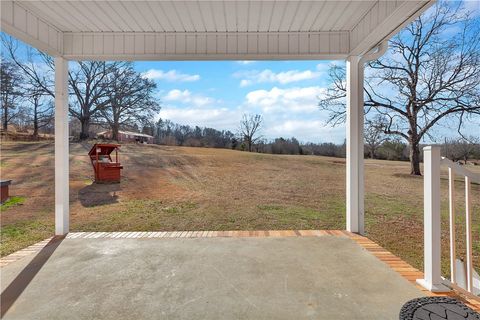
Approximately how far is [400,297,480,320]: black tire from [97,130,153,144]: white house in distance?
18.8 ft

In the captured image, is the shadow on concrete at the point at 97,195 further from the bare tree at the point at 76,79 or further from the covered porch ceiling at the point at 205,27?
the covered porch ceiling at the point at 205,27

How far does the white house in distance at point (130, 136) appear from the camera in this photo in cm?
629

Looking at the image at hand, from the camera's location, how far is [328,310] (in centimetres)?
207

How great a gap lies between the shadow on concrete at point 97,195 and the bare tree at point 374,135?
5.87 m

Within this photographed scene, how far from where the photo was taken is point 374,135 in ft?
24.0

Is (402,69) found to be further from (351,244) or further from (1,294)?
(1,294)

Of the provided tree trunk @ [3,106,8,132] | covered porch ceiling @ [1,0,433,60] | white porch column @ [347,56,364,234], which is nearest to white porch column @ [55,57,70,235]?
covered porch ceiling @ [1,0,433,60]

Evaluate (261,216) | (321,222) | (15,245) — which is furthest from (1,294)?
(321,222)

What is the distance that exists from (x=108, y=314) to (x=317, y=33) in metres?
3.75

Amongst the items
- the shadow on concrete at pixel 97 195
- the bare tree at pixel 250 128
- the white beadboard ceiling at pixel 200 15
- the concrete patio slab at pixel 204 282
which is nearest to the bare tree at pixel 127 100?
the shadow on concrete at pixel 97 195

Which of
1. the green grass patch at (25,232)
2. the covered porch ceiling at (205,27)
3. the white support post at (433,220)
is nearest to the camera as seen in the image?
the white support post at (433,220)

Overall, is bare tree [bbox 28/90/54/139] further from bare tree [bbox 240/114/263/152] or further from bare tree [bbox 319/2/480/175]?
bare tree [bbox 319/2/480/175]

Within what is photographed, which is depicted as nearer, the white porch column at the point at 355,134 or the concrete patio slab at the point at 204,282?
the concrete patio slab at the point at 204,282

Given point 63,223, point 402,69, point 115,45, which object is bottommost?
point 63,223
